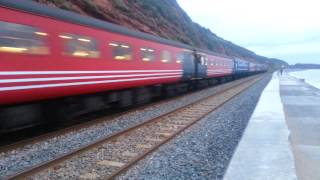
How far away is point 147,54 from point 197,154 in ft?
30.5

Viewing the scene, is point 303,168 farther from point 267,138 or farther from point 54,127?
point 54,127

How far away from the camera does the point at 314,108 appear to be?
17.5 metres

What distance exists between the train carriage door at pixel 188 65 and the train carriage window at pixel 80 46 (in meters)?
11.0

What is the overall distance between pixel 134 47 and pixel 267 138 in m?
7.43

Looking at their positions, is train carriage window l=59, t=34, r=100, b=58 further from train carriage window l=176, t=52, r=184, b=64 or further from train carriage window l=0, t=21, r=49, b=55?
train carriage window l=176, t=52, r=184, b=64

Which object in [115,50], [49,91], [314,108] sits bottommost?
[314,108]

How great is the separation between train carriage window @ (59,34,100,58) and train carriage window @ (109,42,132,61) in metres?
1.18

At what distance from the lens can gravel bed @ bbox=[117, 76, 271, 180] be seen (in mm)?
7469

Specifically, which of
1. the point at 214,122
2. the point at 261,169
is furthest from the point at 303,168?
the point at 214,122

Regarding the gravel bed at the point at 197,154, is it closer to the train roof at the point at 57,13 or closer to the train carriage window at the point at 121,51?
the train carriage window at the point at 121,51

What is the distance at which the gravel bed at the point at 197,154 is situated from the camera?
24.5 ft

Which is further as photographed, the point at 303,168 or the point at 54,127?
the point at 54,127

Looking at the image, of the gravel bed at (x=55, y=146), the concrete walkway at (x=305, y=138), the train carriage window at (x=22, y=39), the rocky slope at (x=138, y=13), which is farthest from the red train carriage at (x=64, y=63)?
the rocky slope at (x=138, y=13)

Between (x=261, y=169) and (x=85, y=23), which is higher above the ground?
(x=85, y=23)
